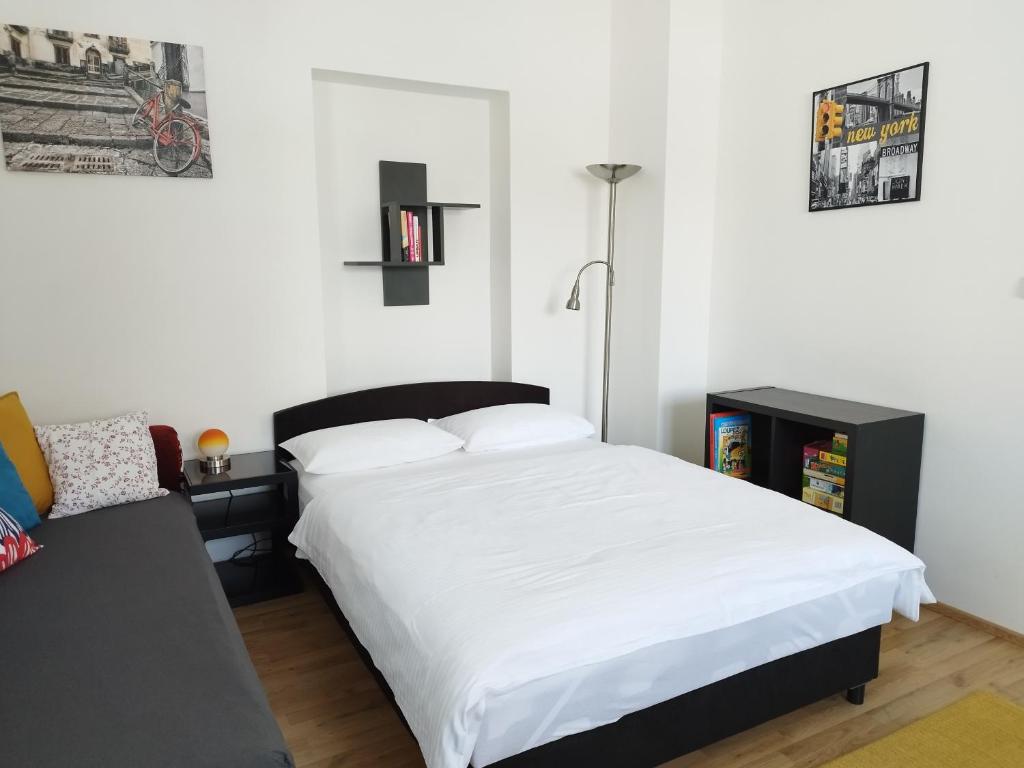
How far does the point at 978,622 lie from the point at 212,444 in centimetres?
286

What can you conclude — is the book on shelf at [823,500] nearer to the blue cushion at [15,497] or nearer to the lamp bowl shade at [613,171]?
the lamp bowl shade at [613,171]

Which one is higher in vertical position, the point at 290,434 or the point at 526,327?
the point at 526,327

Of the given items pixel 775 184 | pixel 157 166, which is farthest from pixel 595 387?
pixel 157 166

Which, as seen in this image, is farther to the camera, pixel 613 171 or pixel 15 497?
pixel 613 171

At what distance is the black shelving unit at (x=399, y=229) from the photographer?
10.8 ft

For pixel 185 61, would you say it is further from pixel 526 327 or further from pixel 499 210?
pixel 526 327

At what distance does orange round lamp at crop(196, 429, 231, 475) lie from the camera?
277 cm

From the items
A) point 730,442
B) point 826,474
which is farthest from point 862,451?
point 730,442

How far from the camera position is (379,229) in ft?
11.2

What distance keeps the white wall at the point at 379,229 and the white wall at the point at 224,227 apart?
0.50 feet

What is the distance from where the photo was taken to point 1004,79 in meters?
2.40

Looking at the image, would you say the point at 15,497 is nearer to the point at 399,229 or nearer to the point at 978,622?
the point at 399,229

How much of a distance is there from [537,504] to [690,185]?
1954mm

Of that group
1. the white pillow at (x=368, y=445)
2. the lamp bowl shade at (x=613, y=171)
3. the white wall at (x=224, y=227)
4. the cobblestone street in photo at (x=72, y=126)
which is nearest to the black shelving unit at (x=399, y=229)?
the white wall at (x=224, y=227)
